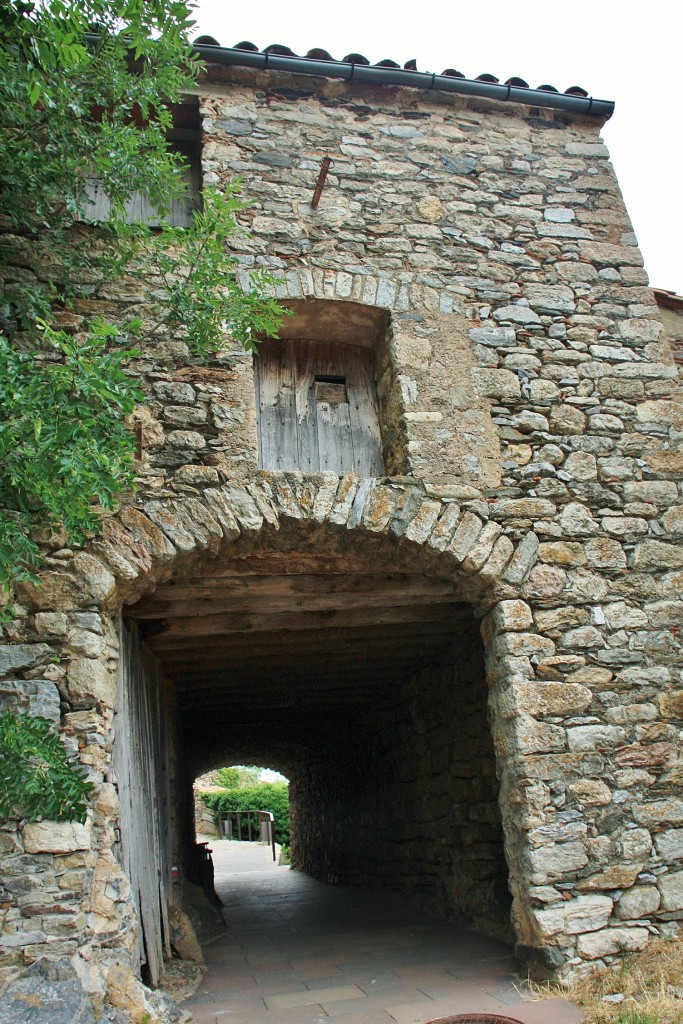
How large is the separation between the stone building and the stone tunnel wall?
5cm

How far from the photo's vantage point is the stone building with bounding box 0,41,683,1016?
3.51 m

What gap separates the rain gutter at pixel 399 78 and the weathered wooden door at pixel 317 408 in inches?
70.3

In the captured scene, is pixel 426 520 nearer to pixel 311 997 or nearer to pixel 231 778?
pixel 311 997

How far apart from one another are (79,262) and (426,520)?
225 centimetres

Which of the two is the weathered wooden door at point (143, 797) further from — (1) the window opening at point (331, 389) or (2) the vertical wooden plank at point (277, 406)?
(1) the window opening at point (331, 389)

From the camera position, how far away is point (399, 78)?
496cm

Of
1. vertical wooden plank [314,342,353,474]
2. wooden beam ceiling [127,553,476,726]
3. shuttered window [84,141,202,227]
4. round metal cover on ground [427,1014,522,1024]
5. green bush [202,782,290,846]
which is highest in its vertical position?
shuttered window [84,141,202,227]

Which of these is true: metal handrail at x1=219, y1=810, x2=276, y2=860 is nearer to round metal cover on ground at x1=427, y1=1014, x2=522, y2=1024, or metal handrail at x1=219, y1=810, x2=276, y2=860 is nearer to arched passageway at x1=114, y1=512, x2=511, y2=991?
arched passageway at x1=114, y1=512, x2=511, y2=991

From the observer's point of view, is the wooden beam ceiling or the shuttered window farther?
the shuttered window

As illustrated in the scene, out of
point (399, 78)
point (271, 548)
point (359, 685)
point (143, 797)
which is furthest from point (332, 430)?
point (359, 685)

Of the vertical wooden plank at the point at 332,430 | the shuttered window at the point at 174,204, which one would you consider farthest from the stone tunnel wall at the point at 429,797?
the shuttered window at the point at 174,204

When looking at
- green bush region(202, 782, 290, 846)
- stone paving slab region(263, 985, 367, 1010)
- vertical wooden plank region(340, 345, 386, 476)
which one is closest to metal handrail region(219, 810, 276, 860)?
green bush region(202, 782, 290, 846)

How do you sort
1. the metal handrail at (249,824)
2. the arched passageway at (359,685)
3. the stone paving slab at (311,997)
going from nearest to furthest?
1. the stone paving slab at (311,997)
2. the arched passageway at (359,685)
3. the metal handrail at (249,824)

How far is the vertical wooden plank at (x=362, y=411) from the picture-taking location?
174 inches
